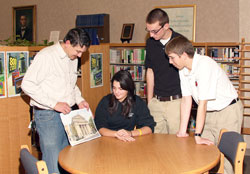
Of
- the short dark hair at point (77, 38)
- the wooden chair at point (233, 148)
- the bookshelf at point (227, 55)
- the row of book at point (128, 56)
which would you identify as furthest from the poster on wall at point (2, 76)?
the bookshelf at point (227, 55)

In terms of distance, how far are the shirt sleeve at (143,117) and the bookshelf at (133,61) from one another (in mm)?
3017

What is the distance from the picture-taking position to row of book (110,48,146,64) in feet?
20.7

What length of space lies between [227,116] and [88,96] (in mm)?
2159

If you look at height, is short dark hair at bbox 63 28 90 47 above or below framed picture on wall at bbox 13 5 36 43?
below

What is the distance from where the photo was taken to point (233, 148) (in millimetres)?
2570

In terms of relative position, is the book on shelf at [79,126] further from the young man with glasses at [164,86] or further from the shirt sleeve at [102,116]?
the young man with glasses at [164,86]

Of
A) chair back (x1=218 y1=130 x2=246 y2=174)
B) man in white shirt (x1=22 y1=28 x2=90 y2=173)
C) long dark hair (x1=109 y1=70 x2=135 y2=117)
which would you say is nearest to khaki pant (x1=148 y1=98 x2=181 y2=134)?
long dark hair (x1=109 y1=70 x2=135 y2=117)

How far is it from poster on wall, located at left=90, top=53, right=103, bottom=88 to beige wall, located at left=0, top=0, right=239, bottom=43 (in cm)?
196

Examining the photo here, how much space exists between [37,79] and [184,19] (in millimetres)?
3920

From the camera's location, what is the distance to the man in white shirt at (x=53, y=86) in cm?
290

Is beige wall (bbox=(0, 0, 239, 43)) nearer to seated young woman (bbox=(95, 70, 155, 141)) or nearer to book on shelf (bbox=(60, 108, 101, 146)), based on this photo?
seated young woman (bbox=(95, 70, 155, 141))

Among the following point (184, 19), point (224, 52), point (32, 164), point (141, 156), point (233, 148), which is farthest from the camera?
point (184, 19)

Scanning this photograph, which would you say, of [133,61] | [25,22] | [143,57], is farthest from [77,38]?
[25,22]

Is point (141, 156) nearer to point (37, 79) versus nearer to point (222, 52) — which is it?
point (37, 79)
